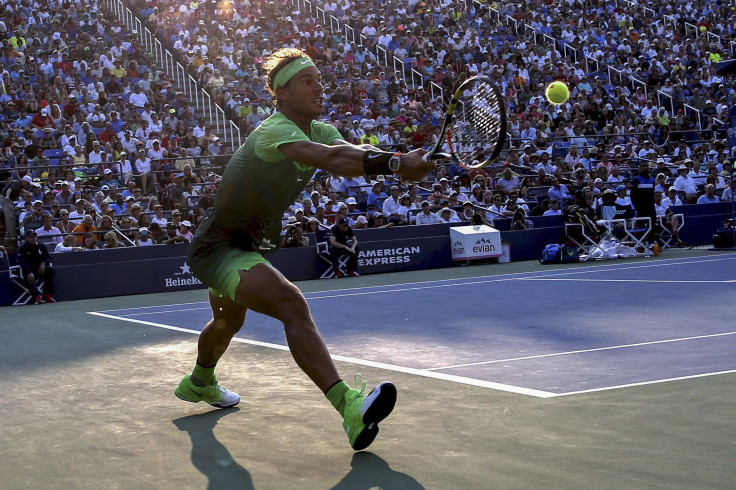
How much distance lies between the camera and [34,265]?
16609 mm

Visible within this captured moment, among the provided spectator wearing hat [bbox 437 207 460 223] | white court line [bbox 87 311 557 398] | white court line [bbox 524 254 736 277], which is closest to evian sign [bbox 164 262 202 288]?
spectator wearing hat [bbox 437 207 460 223]

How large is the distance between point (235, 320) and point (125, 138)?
54.5 ft


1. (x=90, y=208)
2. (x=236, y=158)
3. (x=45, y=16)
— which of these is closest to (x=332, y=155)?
(x=236, y=158)

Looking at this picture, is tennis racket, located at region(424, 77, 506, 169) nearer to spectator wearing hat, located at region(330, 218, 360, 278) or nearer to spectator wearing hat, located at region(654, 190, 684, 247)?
spectator wearing hat, located at region(330, 218, 360, 278)

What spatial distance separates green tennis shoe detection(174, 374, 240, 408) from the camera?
5.66m

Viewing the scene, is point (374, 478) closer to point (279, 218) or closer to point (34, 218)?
point (279, 218)

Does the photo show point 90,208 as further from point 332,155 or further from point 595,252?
point 332,155

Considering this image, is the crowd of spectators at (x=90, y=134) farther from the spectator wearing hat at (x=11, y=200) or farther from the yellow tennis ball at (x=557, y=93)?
the yellow tennis ball at (x=557, y=93)

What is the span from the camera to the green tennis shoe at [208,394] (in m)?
5.66

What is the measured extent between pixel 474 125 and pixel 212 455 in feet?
7.87

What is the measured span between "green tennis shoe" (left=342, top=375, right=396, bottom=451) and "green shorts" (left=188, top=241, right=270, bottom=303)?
0.89m

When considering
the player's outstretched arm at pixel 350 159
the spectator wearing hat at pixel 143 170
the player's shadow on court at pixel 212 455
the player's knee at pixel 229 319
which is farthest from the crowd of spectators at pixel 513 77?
the player's outstretched arm at pixel 350 159

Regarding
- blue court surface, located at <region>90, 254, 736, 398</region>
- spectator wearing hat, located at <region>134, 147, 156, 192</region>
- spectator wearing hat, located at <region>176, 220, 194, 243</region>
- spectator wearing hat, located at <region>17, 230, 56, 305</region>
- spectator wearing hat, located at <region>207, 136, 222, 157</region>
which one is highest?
spectator wearing hat, located at <region>207, 136, 222, 157</region>

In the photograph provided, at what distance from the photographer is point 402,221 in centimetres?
2114
